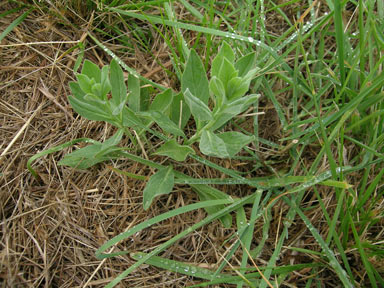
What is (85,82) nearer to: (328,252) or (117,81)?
(117,81)

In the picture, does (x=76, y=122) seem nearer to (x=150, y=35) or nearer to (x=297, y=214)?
(x=150, y=35)

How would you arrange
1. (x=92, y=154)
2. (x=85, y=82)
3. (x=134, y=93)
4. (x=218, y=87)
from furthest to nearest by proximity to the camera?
(x=134, y=93) < (x=92, y=154) < (x=85, y=82) < (x=218, y=87)

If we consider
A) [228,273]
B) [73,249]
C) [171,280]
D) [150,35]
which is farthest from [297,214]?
[150,35]

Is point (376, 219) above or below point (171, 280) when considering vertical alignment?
above

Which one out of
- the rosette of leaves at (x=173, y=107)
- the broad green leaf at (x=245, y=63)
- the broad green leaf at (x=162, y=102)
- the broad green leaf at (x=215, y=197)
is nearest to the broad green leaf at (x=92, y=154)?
the rosette of leaves at (x=173, y=107)

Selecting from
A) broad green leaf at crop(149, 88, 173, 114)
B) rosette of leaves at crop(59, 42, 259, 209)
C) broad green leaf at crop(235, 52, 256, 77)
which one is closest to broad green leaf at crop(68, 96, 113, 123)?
rosette of leaves at crop(59, 42, 259, 209)

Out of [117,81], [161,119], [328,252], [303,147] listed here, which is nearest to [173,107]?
[161,119]
